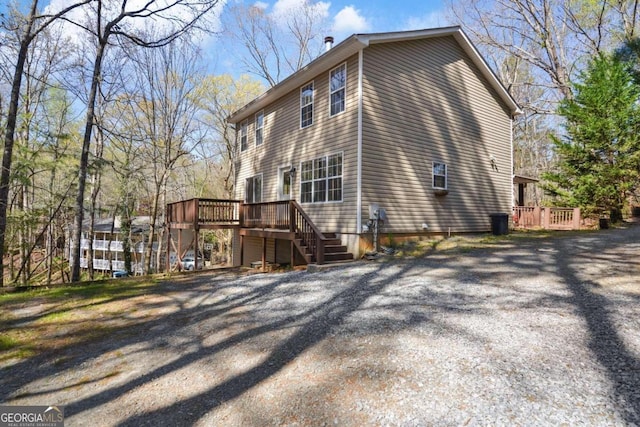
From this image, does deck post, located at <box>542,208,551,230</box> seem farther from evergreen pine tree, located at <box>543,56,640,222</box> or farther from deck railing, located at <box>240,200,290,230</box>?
deck railing, located at <box>240,200,290,230</box>

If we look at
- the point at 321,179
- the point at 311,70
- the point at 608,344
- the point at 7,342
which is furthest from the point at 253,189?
the point at 608,344

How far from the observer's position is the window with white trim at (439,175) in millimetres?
10922

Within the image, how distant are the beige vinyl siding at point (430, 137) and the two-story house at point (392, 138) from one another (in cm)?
3

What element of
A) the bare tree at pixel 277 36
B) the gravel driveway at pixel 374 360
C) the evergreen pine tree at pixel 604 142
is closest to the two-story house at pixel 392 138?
the evergreen pine tree at pixel 604 142

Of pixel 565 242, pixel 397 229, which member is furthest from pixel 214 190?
pixel 565 242

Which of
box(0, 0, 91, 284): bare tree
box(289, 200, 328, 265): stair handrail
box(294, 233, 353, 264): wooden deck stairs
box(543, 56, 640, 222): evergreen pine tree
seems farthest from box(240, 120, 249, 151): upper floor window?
box(543, 56, 640, 222): evergreen pine tree

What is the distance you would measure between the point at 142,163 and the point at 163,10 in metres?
11.6

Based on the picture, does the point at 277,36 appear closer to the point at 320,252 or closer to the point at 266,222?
the point at 266,222

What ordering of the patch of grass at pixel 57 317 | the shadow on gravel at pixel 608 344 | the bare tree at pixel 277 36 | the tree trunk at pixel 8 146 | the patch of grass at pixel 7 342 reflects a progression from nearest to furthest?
the shadow on gravel at pixel 608 344, the patch of grass at pixel 7 342, the patch of grass at pixel 57 317, the tree trunk at pixel 8 146, the bare tree at pixel 277 36

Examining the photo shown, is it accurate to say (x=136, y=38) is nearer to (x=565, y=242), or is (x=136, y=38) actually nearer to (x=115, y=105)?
(x=115, y=105)

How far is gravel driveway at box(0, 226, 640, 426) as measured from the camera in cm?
243

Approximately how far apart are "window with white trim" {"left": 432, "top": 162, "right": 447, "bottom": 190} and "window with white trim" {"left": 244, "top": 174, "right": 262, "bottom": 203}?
22.8 feet

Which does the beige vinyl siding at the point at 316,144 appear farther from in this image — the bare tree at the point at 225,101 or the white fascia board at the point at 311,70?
the bare tree at the point at 225,101

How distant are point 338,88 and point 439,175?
4279 millimetres
